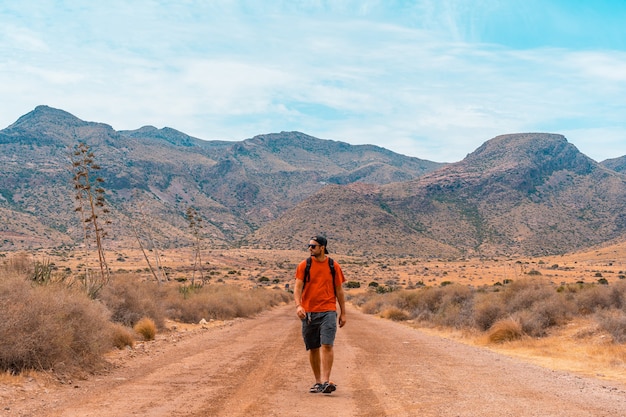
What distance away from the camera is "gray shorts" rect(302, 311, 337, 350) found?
8.77 m

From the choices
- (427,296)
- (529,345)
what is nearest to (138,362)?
(529,345)

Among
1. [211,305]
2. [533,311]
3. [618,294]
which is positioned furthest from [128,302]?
[618,294]

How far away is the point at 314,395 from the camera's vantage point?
8391mm

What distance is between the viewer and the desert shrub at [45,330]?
365 inches

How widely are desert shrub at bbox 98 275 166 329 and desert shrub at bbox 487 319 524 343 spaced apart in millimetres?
11973

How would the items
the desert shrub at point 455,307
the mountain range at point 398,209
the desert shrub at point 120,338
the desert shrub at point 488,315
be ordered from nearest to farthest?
the desert shrub at point 120,338 < the desert shrub at point 488,315 < the desert shrub at point 455,307 < the mountain range at point 398,209

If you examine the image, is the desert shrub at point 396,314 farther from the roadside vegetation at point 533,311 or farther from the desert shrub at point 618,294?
the desert shrub at point 618,294

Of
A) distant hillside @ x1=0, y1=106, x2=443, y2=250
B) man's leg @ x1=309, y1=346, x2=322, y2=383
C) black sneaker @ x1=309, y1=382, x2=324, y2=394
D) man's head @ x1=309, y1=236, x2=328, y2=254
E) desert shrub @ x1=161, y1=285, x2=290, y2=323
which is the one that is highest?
distant hillside @ x1=0, y1=106, x2=443, y2=250

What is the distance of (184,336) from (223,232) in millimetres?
134734

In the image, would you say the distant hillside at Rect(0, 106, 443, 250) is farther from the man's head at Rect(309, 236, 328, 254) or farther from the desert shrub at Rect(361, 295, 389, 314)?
the man's head at Rect(309, 236, 328, 254)

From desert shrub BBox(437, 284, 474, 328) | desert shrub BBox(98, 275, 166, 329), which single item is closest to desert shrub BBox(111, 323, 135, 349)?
desert shrub BBox(98, 275, 166, 329)

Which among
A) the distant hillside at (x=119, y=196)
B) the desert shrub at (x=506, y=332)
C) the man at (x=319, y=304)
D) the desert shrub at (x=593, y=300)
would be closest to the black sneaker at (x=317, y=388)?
the man at (x=319, y=304)

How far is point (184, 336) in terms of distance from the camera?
18906 millimetres

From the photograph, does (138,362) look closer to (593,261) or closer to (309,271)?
(309,271)
